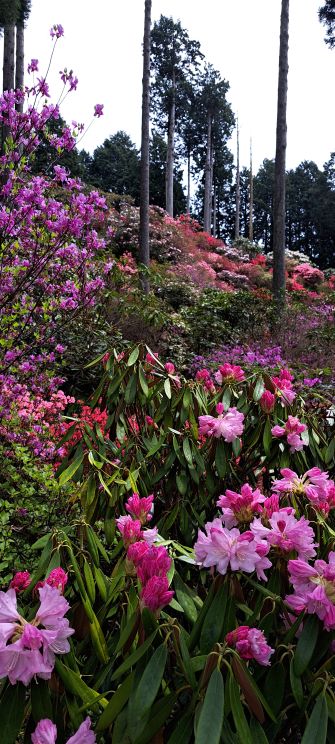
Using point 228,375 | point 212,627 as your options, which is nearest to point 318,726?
point 212,627

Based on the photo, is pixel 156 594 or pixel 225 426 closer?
pixel 156 594

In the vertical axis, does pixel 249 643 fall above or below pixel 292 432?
below

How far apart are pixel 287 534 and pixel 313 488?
0.25 meters

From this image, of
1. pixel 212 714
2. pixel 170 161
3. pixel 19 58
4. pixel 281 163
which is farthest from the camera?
pixel 170 161


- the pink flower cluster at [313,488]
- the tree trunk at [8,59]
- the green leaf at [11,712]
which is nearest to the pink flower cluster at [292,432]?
the pink flower cluster at [313,488]

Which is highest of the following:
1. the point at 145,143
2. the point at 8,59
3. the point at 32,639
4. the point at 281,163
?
the point at 8,59

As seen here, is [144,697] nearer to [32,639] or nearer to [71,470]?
[32,639]

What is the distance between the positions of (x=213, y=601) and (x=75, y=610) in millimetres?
288

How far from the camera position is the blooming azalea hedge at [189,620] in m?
0.67

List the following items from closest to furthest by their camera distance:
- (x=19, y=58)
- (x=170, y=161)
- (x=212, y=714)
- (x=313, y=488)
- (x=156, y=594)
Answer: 1. (x=212, y=714)
2. (x=156, y=594)
3. (x=313, y=488)
4. (x=19, y=58)
5. (x=170, y=161)

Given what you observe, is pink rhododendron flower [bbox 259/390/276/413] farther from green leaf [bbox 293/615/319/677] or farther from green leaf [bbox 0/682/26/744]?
green leaf [bbox 0/682/26/744]

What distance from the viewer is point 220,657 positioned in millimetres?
661

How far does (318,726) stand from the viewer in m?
0.62

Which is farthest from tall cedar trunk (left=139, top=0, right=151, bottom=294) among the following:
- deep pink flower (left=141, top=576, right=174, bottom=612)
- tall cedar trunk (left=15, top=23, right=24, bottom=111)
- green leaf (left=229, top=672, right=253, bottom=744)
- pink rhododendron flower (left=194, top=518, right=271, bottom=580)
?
green leaf (left=229, top=672, right=253, bottom=744)
